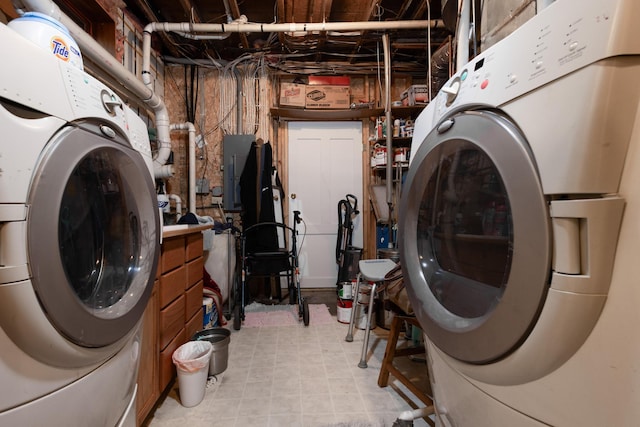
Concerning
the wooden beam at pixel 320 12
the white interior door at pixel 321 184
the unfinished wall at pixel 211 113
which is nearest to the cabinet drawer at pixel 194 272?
the unfinished wall at pixel 211 113

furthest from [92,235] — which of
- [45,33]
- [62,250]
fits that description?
[45,33]

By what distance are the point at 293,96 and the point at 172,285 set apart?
235cm

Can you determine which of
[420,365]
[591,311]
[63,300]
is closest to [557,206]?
[591,311]

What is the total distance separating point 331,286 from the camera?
3.21 metres

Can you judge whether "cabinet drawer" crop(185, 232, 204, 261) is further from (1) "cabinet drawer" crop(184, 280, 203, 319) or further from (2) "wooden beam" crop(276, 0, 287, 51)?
(2) "wooden beam" crop(276, 0, 287, 51)

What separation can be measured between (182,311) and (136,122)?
1062 millimetres

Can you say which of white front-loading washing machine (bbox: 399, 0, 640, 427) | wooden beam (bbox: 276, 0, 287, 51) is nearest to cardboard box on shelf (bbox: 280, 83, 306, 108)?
wooden beam (bbox: 276, 0, 287, 51)

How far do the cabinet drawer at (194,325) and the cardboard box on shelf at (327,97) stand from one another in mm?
2287

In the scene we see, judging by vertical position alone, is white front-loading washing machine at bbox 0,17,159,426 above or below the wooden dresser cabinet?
above

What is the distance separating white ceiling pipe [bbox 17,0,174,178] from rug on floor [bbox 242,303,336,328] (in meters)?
1.47

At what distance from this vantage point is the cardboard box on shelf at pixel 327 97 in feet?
9.95

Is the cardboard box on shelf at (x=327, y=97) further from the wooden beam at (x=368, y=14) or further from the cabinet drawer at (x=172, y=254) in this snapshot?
the cabinet drawer at (x=172, y=254)

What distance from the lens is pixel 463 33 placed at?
1.22 meters

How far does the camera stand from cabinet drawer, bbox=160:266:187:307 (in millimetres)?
1286
